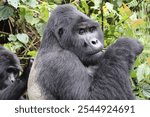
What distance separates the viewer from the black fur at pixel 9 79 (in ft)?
14.7

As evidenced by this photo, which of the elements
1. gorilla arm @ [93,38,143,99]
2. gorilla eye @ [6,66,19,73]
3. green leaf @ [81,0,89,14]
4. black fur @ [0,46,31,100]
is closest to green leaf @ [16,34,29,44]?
black fur @ [0,46,31,100]

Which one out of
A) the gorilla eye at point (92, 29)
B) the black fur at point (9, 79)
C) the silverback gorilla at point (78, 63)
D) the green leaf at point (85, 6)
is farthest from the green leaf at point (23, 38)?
the gorilla eye at point (92, 29)

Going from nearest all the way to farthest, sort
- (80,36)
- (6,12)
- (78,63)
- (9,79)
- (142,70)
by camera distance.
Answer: (78,63) → (80,36) → (142,70) → (9,79) → (6,12)

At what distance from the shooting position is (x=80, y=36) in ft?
12.9

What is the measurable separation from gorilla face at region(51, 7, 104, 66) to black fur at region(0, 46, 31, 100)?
0.53 m

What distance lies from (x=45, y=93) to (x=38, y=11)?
6.20 feet

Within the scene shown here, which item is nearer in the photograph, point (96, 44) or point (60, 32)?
point (96, 44)

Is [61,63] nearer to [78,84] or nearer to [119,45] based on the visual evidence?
[78,84]

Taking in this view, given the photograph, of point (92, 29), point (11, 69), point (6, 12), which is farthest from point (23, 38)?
point (92, 29)

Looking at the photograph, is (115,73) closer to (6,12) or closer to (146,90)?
(146,90)

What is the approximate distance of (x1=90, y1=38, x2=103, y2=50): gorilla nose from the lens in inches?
152

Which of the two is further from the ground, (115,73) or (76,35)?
(76,35)

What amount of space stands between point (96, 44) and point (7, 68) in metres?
1.34

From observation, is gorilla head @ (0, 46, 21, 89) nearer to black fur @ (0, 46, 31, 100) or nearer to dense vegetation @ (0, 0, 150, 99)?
black fur @ (0, 46, 31, 100)
